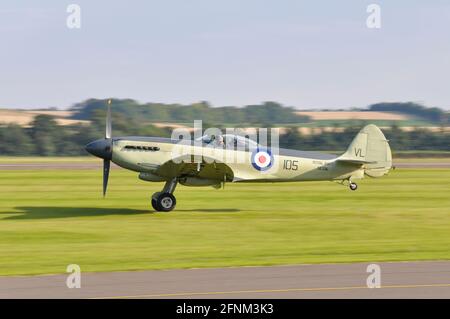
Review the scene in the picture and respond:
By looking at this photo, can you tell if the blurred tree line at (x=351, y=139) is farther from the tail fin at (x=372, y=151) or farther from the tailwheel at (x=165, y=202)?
the tailwheel at (x=165, y=202)

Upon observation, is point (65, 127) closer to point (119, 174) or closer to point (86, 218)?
point (119, 174)

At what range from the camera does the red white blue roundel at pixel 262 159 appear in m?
23.6

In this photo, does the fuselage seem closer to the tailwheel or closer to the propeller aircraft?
the propeller aircraft

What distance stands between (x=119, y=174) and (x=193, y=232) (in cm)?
2487

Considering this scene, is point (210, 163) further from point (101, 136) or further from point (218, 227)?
point (101, 136)

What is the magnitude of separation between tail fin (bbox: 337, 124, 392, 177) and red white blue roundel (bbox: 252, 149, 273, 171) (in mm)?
2820

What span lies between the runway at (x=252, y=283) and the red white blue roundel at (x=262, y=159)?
9484 mm

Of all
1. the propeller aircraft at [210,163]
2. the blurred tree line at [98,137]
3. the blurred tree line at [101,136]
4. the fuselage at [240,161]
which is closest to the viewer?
the propeller aircraft at [210,163]

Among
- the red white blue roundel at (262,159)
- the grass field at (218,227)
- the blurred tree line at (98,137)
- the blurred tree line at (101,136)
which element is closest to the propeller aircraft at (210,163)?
→ the red white blue roundel at (262,159)

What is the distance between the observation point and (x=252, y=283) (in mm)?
12539

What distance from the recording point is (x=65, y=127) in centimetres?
8225

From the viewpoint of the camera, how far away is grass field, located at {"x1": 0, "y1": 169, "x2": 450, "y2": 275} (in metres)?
15.6

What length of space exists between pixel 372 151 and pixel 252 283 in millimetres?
13923
